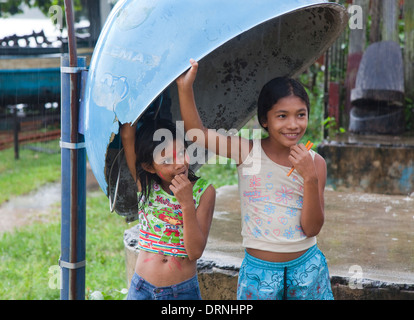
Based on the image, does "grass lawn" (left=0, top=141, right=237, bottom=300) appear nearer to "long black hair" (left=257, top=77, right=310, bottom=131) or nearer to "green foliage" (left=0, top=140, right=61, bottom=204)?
"green foliage" (left=0, top=140, right=61, bottom=204)

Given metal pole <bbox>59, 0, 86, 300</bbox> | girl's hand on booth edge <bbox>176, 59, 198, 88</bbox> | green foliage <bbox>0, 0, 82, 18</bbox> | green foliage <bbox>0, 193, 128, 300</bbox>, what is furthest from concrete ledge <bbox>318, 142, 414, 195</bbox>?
green foliage <bbox>0, 0, 82, 18</bbox>

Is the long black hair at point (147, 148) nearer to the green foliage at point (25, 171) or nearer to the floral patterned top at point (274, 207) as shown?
the floral patterned top at point (274, 207)

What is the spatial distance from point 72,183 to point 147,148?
0.35 metres

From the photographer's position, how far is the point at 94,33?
40.5ft

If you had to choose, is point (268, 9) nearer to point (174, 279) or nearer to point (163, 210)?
point (163, 210)

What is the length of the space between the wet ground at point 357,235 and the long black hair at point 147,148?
2.50 ft

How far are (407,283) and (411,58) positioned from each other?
155 inches

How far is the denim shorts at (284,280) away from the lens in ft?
6.36

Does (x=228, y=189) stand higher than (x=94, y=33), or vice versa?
(x=94, y=33)

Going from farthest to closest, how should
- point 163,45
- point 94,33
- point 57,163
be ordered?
point 94,33 → point 57,163 → point 163,45

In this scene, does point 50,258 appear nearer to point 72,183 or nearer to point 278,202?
point 72,183

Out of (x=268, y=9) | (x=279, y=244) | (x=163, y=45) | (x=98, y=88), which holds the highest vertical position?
(x=268, y=9)

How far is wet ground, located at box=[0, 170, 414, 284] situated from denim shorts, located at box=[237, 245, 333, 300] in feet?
1.87

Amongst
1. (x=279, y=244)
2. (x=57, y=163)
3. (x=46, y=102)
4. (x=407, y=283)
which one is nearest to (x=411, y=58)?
(x=407, y=283)
